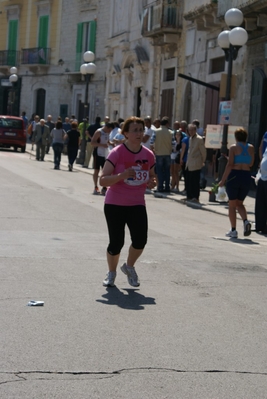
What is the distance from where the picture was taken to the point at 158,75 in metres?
36.3

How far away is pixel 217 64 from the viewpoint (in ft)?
98.8

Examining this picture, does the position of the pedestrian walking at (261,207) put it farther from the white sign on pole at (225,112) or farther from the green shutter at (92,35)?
the green shutter at (92,35)

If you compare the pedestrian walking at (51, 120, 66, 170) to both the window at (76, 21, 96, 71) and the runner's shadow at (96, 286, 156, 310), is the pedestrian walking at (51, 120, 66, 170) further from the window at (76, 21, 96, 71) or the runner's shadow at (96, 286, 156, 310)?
the runner's shadow at (96, 286, 156, 310)

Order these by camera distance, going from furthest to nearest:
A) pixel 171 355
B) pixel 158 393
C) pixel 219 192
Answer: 1. pixel 219 192
2. pixel 171 355
3. pixel 158 393

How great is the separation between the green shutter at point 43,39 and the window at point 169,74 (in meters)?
18.7

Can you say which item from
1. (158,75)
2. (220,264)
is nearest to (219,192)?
(220,264)

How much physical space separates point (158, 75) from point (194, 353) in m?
30.6

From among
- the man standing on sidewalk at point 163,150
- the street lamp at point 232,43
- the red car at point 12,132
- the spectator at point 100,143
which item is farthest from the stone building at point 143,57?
the street lamp at point 232,43

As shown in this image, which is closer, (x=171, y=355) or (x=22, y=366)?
(x=22, y=366)

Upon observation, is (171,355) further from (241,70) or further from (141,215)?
(241,70)

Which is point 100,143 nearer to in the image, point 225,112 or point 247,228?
point 225,112

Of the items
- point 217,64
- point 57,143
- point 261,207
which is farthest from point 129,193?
point 57,143

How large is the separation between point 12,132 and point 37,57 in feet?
46.4

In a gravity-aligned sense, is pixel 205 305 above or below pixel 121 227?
below
